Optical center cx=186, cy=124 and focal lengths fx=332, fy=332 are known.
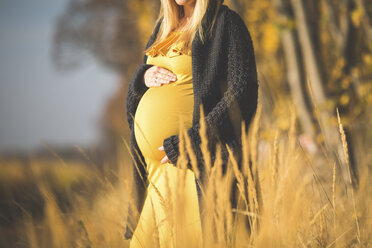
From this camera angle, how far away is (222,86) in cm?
155

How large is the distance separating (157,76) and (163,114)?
0.66 feet

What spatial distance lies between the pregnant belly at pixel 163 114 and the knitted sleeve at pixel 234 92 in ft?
0.41

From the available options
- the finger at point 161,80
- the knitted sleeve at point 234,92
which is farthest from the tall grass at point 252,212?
the finger at point 161,80

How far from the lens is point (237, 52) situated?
148 centimetres

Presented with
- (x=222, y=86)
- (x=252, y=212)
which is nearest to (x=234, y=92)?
(x=222, y=86)

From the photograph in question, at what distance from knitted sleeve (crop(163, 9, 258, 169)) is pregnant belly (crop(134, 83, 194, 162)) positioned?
124mm

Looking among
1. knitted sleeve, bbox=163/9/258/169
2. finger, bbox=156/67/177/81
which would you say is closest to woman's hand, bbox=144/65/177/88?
finger, bbox=156/67/177/81

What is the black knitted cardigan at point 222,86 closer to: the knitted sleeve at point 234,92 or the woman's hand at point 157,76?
the knitted sleeve at point 234,92

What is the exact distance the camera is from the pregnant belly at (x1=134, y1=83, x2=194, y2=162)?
154 centimetres

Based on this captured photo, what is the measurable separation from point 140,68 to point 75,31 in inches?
450

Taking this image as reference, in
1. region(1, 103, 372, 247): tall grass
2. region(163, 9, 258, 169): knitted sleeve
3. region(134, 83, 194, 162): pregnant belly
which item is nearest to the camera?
region(1, 103, 372, 247): tall grass

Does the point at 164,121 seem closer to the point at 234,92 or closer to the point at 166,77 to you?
the point at 166,77

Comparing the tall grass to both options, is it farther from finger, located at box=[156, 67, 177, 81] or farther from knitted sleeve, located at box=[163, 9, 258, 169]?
finger, located at box=[156, 67, 177, 81]

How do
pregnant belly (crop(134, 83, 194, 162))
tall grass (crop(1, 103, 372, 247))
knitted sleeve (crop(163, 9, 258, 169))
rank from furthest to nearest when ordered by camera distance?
pregnant belly (crop(134, 83, 194, 162)), knitted sleeve (crop(163, 9, 258, 169)), tall grass (crop(1, 103, 372, 247))
